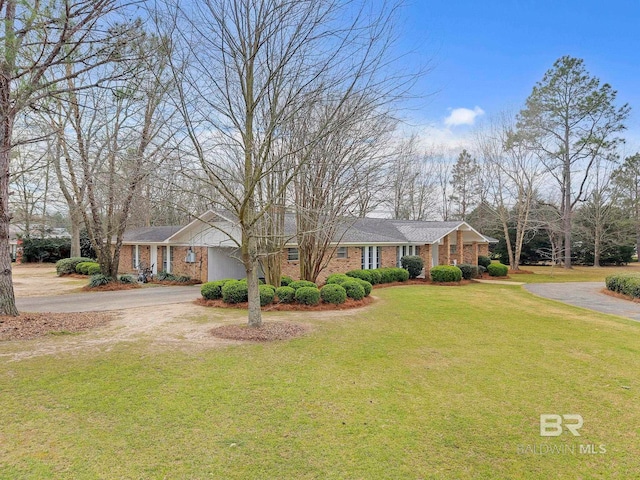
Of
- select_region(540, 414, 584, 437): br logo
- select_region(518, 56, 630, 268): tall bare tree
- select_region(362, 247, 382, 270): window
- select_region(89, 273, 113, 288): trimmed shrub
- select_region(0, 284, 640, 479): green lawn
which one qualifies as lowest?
select_region(540, 414, 584, 437): br logo

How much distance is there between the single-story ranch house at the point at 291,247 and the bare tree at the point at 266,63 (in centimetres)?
902

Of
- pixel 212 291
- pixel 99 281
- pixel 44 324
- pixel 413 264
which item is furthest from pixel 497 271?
pixel 44 324

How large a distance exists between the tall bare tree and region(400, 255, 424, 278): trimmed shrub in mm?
15593

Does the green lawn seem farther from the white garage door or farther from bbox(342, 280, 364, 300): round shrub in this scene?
the white garage door

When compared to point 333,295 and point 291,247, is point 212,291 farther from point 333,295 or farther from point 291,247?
point 291,247

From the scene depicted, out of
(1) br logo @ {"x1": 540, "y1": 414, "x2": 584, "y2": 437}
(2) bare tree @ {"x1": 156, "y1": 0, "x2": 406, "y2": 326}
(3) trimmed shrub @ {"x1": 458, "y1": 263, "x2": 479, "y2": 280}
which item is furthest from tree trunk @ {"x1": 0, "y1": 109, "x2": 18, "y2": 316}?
(3) trimmed shrub @ {"x1": 458, "y1": 263, "x2": 479, "y2": 280}

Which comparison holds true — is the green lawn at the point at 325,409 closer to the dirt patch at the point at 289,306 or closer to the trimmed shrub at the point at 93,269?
the dirt patch at the point at 289,306

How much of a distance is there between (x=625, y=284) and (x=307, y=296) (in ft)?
41.2

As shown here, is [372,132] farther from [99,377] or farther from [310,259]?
[99,377]

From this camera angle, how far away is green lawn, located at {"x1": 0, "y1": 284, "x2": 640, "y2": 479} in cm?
334

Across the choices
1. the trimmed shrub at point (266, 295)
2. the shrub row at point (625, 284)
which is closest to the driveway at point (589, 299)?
the shrub row at point (625, 284)

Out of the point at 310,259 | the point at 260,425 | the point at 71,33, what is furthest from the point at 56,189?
the point at 260,425

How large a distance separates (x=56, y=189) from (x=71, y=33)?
2303 cm

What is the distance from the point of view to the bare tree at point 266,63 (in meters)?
6.31
